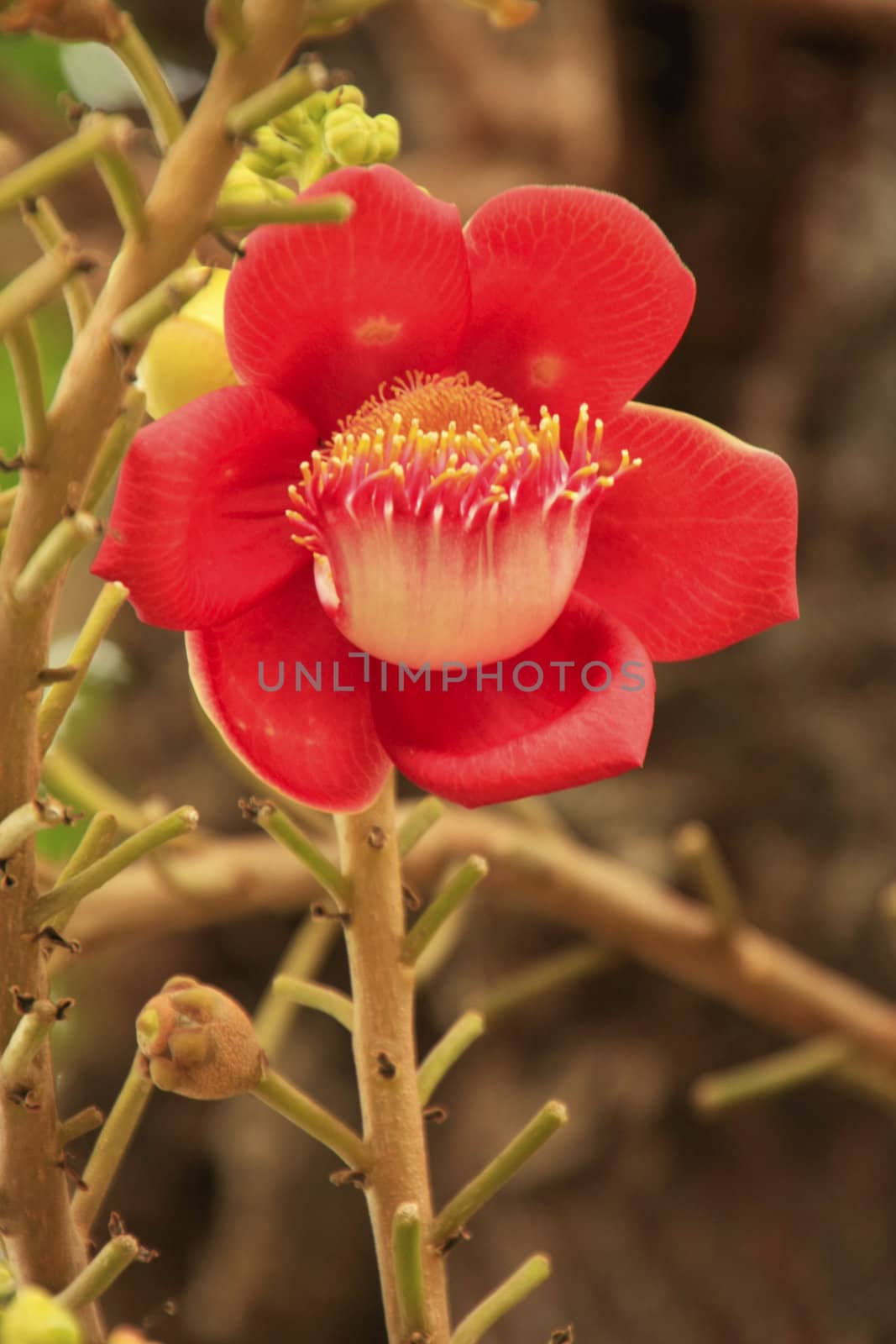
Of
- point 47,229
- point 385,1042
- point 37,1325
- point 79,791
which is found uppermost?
point 47,229

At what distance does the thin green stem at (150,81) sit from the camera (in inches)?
10.1

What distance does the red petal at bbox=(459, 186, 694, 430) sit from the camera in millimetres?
340

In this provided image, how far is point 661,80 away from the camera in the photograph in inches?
54.6

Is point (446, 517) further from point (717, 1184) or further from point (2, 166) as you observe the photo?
point (717, 1184)

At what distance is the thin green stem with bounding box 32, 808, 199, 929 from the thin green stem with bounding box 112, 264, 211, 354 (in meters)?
0.09

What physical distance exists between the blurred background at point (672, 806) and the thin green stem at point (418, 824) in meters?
0.71

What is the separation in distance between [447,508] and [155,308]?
0.33 feet

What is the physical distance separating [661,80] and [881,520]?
1.66ft

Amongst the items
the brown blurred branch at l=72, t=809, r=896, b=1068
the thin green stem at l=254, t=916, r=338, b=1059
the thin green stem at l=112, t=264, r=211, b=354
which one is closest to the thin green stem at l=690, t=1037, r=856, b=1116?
the brown blurred branch at l=72, t=809, r=896, b=1068

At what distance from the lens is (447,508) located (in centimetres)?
33

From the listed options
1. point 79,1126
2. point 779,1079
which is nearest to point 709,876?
point 779,1079

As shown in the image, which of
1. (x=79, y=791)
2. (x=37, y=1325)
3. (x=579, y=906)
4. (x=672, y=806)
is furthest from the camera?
(x=672, y=806)

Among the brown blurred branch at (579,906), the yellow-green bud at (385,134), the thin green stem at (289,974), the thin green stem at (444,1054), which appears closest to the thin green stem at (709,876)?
the brown blurred branch at (579,906)

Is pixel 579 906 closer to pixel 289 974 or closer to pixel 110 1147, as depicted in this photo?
pixel 289 974
